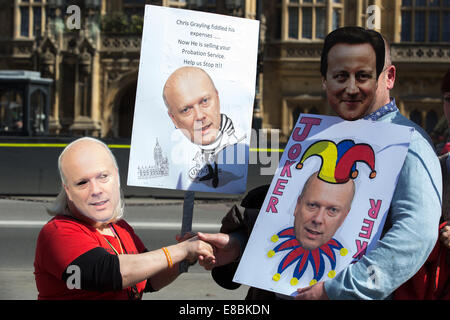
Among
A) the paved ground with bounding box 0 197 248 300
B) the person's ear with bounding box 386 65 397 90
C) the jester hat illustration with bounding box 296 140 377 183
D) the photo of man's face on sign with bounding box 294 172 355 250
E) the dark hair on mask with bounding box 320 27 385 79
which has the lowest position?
the paved ground with bounding box 0 197 248 300

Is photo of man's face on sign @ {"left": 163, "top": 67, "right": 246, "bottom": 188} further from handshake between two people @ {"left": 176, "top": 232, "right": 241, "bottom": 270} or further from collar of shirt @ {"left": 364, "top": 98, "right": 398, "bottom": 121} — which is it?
collar of shirt @ {"left": 364, "top": 98, "right": 398, "bottom": 121}

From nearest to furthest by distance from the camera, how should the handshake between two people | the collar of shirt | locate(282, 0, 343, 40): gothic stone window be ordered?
the collar of shirt → the handshake between two people → locate(282, 0, 343, 40): gothic stone window

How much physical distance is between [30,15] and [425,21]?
17.7 metres

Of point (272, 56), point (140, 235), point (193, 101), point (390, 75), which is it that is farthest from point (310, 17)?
point (390, 75)

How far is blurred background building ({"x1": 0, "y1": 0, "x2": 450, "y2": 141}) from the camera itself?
26.0 meters

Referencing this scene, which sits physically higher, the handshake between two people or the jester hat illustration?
the jester hat illustration

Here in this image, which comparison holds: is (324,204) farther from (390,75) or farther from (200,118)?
(200,118)

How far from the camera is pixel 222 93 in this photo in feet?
8.41

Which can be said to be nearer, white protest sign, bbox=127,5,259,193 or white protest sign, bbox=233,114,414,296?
white protest sign, bbox=233,114,414,296

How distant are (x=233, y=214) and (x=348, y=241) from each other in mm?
553

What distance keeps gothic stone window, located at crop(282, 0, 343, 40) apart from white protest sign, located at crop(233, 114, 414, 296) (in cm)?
2510

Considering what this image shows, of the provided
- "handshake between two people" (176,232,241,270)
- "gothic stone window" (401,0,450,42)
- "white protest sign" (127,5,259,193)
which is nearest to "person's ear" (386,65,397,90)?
"white protest sign" (127,5,259,193)

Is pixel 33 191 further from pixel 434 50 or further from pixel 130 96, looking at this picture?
pixel 434 50

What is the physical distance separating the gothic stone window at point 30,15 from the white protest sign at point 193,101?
2730cm
